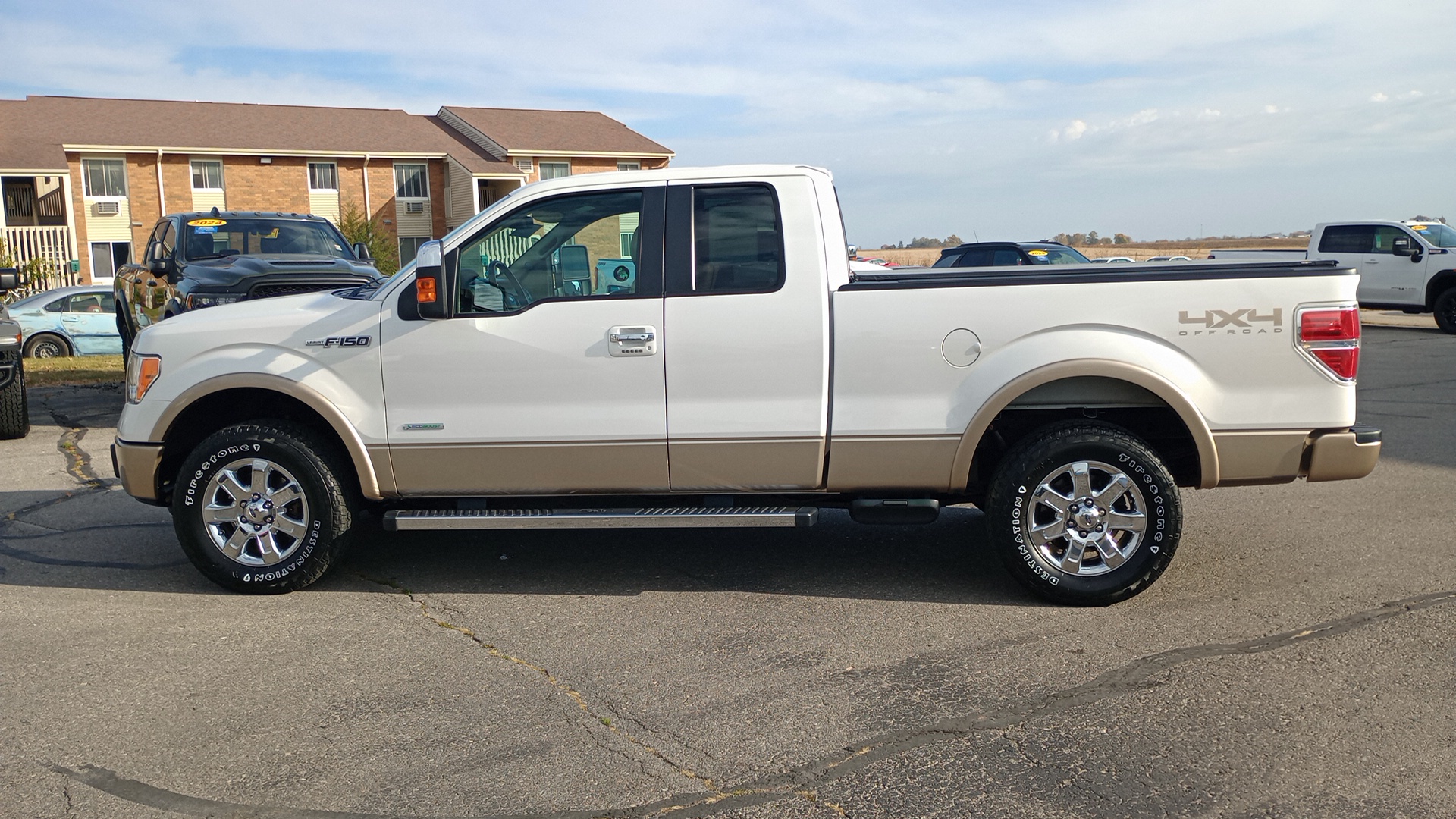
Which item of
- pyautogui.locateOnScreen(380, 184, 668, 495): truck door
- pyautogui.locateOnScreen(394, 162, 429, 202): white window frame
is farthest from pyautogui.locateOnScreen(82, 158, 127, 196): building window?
pyautogui.locateOnScreen(380, 184, 668, 495): truck door

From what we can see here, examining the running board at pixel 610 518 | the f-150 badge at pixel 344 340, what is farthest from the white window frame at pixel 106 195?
the running board at pixel 610 518

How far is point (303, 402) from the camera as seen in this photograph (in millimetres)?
5648

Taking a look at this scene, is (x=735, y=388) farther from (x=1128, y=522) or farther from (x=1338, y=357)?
(x=1338, y=357)

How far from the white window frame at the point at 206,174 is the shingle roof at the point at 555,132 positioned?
31.1 feet

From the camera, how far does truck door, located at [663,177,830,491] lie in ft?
17.6

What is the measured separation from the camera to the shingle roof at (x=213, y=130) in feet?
124

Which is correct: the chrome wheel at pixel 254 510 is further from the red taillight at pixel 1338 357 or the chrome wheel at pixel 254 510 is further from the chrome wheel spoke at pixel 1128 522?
the red taillight at pixel 1338 357

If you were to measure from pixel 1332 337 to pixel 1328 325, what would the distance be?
0.06 meters

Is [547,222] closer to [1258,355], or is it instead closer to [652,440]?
[652,440]

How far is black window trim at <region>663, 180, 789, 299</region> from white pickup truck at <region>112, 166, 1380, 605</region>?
13 millimetres

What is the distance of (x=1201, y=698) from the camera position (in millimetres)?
4281

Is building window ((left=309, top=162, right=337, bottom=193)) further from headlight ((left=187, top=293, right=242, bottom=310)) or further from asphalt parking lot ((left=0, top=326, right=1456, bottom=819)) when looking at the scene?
asphalt parking lot ((left=0, top=326, right=1456, bottom=819))

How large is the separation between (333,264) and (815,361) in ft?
23.4

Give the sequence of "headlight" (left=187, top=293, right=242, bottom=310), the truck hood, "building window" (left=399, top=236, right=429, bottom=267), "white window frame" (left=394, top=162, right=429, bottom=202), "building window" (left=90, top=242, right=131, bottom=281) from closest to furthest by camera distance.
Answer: "headlight" (left=187, top=293, right=242, bottom=310) < the truck hood < "building window" (left=90, top=242, right=131, bottom=281) < "white window frame" (left=394, top=162, right=429, bottom=202) < "building window" (left=399, top=236, right=429, bottom=267)
